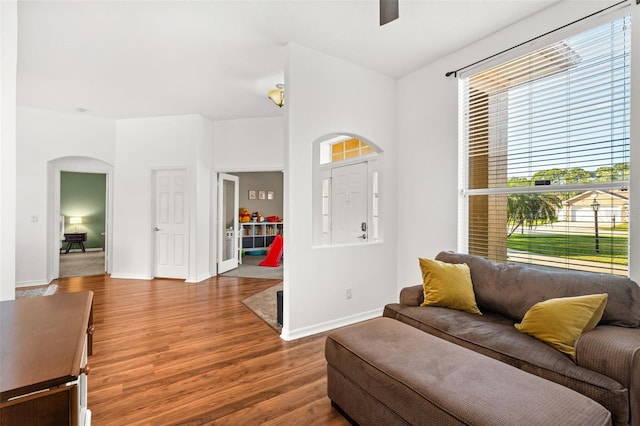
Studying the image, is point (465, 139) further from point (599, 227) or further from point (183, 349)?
point (183, 349)

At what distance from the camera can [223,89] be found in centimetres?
414

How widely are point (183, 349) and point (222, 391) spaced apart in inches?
32.5

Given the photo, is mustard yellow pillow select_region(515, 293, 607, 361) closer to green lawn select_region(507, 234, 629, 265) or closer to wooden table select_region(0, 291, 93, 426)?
green lawn select_region(507, 234, 629, 265)

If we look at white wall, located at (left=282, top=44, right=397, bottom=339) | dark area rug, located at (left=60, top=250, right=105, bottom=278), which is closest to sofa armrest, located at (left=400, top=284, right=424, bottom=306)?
white wall, located at (left=282, top=44, right=397, bottom=339)

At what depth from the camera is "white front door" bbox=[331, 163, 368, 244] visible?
169 inches

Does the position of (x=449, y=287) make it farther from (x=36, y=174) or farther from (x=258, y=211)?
(x=258, y=211)

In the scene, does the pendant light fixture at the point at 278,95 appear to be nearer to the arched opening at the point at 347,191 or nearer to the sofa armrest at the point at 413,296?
the arched opening at the point at 347,191

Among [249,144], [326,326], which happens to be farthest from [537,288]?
[249,144]

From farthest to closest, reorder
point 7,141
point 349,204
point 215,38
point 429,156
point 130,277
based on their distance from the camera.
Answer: point 130,277 → point 349,204 → point 429,156 → point 215,38 → point 7,141

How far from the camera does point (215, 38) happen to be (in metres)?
2.88

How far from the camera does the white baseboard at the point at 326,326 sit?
9.53 ft

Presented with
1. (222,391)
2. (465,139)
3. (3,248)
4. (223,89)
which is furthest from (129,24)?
(465,139)

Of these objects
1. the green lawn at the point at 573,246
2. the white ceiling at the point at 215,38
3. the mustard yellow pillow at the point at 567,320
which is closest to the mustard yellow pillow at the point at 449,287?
the mustard yellow pillow at the point at 567,320

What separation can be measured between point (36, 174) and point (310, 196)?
491cm
